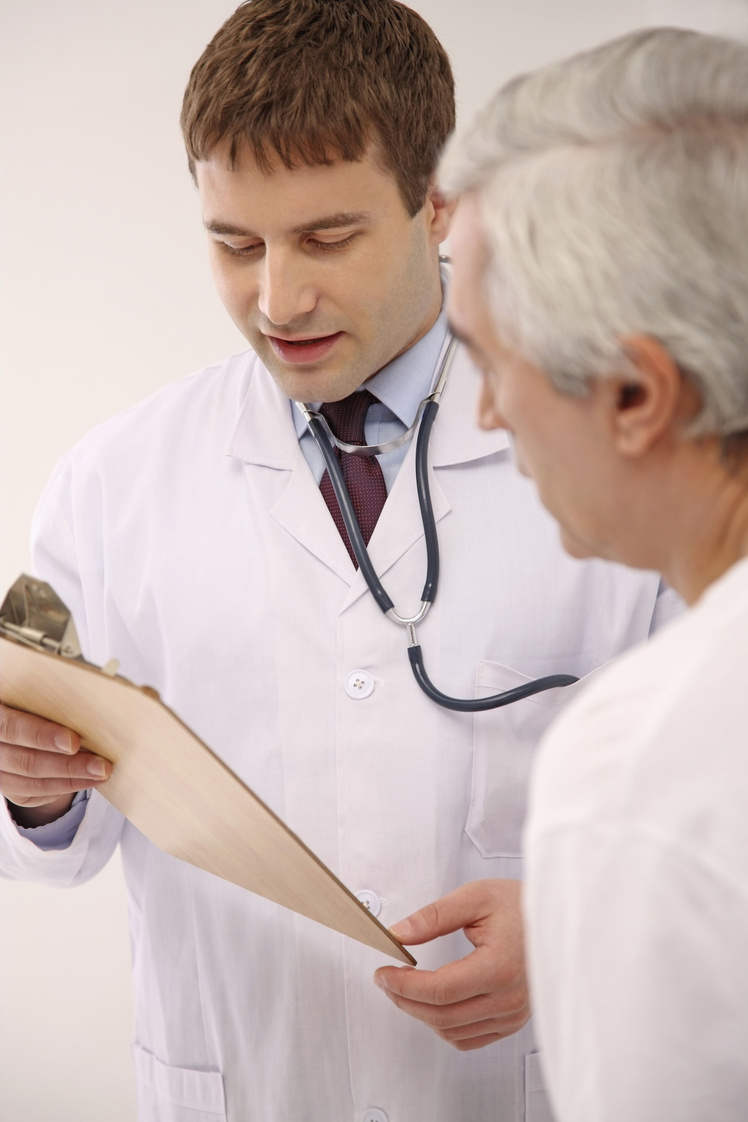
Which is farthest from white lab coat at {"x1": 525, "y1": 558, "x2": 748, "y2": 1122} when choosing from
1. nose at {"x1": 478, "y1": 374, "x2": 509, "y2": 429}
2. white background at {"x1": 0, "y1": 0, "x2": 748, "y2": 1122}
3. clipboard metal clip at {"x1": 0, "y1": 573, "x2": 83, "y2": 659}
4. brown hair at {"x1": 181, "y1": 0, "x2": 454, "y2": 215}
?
white background at {"x1": 0, "y1": 0, "x2": 748, "y2": 1122}

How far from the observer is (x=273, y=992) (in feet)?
4.09

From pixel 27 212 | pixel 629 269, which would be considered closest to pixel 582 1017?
pixel 629 269

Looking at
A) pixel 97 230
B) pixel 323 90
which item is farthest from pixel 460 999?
pixel 97 230

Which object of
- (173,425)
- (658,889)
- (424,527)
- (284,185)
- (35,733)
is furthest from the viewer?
(173,425)

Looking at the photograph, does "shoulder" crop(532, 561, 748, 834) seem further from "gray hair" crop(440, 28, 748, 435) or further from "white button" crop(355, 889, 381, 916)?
"white button" crop(355, 889, 381, 916)

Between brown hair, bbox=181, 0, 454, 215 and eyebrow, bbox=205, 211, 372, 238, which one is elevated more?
brown hair, bbox=181, 0, 454, 215

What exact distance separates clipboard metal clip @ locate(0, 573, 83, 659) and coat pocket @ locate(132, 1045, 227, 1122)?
0.70 metres

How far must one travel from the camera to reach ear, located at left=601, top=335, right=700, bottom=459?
23.6 inches

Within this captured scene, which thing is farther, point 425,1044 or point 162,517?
point 162,517

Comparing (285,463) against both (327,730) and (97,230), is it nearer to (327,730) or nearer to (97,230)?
(327,730)

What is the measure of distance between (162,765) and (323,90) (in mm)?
780

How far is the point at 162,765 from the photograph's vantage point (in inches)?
34.6

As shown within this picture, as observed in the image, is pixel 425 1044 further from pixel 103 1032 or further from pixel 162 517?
pixel 103 1032

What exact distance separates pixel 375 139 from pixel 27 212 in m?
1.15
